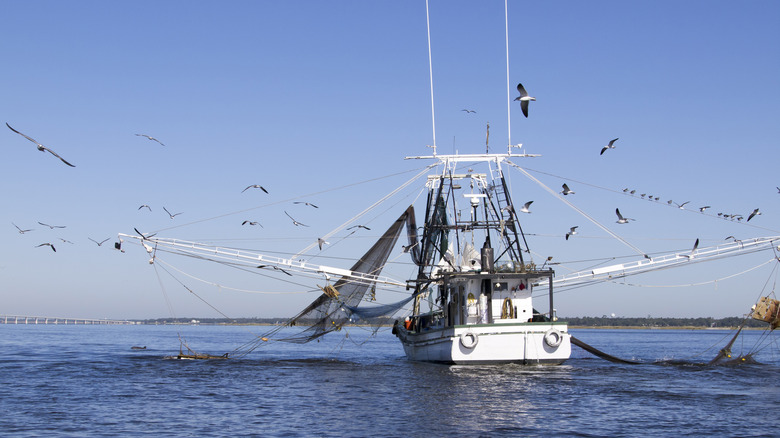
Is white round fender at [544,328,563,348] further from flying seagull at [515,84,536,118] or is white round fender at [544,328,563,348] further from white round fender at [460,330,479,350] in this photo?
flying seagull at [515,84,536,118]

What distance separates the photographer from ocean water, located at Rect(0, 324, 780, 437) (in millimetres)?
21453

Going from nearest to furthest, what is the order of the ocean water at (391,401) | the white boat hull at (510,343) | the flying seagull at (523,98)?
the ocean water at (391,401) < the flying seagull at (523,98) < the white boat hull at (510,343)

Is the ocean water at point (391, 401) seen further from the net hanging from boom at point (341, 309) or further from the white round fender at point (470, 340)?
the net hanging from boom at point (341, 309)

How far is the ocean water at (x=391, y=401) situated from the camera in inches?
845

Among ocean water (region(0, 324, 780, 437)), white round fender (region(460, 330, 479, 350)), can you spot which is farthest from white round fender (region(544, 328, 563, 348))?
white round fender (region(460, 330, 479, 350))

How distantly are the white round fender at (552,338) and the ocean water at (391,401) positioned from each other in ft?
4.67

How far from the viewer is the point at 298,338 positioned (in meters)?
42.6

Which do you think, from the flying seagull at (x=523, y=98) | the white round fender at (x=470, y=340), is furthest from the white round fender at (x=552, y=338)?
the flying seagull at (x=523, y=98)

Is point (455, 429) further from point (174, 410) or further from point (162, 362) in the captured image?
point (162, 362)

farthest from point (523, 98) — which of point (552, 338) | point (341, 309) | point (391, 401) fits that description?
point (341, 309)

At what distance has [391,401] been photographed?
2673 centimetres

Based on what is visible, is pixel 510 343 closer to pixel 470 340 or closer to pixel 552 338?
pixel 470 340

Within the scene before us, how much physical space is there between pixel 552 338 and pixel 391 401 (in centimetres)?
1120

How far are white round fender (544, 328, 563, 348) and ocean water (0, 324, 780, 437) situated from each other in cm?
→ 142
